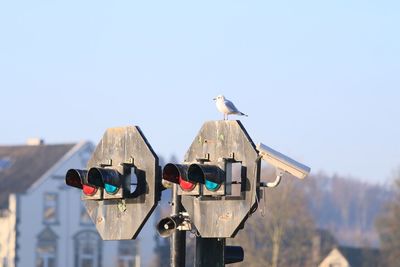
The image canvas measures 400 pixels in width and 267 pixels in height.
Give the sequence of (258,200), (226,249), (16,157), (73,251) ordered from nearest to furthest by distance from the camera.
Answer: (258,200)
(226,249)
(73,251)
(16,157)

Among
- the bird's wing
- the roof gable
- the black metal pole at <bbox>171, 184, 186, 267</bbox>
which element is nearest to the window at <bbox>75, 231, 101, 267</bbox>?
the roof gable

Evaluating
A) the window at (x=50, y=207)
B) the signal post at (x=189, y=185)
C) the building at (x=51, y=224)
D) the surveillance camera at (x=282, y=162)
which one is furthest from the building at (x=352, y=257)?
the surveillance camera at (x=282, y=162)

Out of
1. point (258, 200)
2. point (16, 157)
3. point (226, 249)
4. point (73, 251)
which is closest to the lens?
point (258, 200)

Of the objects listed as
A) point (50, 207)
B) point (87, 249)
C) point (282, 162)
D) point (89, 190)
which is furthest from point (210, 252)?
point (87, 249)

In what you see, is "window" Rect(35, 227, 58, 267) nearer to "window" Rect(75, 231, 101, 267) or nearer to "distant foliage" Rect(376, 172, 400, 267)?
"window" Rect(75, 231, 101, 267)

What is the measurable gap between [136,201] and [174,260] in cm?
61

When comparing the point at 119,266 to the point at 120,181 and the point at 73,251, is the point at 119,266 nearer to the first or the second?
the point at 73,251

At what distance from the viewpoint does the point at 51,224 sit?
265 feet

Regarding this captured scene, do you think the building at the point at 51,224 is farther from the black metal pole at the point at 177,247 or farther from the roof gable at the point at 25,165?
the black metal pole at the point at 177,247

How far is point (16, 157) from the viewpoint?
8725cm

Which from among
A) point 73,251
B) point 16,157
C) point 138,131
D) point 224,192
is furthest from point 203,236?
point 16,157

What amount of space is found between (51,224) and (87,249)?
2788mm

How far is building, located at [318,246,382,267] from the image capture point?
284 feet

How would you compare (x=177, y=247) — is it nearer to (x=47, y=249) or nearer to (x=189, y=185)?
(x=189, y=185)
